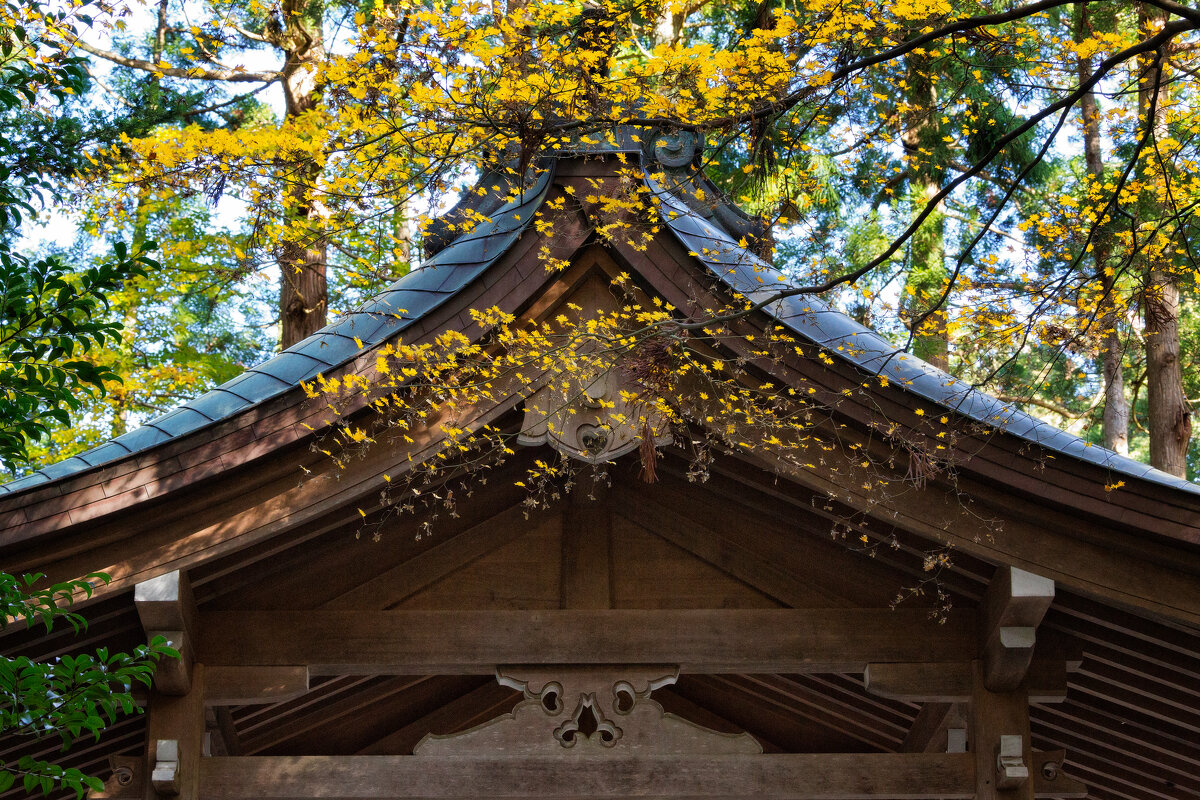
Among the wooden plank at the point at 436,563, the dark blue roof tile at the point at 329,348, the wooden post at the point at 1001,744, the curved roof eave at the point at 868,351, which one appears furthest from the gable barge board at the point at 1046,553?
the dark blue roof tile at the point at 329,348

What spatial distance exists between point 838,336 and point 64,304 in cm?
260

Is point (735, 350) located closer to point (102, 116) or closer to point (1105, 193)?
point (1105, 193)

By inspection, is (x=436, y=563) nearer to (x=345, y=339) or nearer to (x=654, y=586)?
(x=654, y=586)

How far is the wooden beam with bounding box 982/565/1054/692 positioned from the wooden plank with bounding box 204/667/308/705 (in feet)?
8.59

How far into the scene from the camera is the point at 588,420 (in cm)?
417

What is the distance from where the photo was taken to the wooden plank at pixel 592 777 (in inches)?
168

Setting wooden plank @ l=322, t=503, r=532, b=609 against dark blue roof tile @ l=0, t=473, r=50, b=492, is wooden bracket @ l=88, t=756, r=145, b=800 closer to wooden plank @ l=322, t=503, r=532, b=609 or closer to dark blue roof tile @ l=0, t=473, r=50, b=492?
wooden plank @ l=322, t=503, r=532, b=609

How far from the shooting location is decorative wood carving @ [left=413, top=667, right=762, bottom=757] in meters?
4.36

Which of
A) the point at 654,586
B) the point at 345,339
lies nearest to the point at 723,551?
the point at 654,586

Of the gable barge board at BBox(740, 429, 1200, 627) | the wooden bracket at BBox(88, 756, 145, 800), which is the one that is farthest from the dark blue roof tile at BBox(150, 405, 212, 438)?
the gable barge board at BBox(740, 429, 1200, 627)

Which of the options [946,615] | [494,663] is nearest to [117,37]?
[494,663]

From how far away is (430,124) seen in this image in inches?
151

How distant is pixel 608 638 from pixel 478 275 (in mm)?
1526

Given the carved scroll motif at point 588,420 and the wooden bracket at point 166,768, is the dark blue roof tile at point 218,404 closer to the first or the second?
the carved scroll motif at point 588,420
